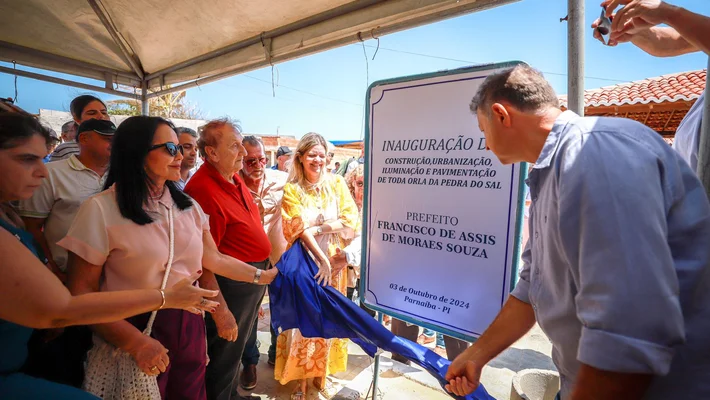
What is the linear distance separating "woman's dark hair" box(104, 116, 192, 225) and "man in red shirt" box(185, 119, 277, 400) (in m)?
0.63

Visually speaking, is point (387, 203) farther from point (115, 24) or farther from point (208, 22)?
point (115, 24)

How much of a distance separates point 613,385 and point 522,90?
847 mm

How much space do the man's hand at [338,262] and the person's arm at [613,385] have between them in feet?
6.82

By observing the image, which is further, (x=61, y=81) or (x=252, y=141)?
(x=61, y=81)

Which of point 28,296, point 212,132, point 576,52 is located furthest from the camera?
point 212,132

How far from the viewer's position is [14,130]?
1313mm

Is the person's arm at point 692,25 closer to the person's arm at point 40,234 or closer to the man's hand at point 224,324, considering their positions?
the man's hand at point 224,324

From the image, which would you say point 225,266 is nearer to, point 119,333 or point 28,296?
point 119,333

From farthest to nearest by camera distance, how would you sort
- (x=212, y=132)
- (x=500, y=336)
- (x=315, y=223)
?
(x=315, y=223) < (x=212, y=132) < (x=500, y=336)

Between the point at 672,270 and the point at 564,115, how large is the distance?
0.51 metres

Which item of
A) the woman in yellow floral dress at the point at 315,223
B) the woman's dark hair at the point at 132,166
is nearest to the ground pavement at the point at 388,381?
the woman in yellow floral dress at the point at 315,223

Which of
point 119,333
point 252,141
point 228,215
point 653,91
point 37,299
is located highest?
point 653,91

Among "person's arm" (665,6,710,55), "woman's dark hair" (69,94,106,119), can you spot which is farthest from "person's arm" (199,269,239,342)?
"person's arm" (665,6,710,55)

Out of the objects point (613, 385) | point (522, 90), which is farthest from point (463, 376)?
point (522, 90)
